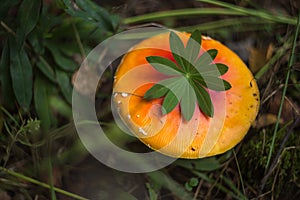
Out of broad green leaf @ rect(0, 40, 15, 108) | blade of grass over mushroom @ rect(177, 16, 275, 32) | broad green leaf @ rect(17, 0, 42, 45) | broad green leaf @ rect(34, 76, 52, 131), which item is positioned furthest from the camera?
blade of grass over mushroom @ rect(177, 16, 275, 32)

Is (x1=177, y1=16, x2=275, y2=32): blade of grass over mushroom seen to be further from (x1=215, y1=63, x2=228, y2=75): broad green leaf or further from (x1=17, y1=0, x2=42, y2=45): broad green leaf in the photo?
(x1=17, y1=0, x2=42, y2=45): broad green leaf

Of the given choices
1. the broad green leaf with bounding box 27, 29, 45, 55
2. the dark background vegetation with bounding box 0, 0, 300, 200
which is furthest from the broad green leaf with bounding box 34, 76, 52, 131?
the broad green leaf with bounding box 27, 29, 45, 55

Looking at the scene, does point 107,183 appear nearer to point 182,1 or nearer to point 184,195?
point 184,195

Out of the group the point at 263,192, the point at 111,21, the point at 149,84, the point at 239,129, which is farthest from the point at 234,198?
the point at 111,21

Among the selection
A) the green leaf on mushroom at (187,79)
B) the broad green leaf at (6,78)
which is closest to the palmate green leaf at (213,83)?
the green leaf on mushroom at (187,79)

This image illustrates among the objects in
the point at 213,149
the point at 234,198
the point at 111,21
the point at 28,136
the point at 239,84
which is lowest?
the point at 234,198

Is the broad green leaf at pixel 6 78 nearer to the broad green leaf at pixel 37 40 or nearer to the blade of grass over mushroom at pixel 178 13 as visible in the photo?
the broad green leaf at pixel 37 40
